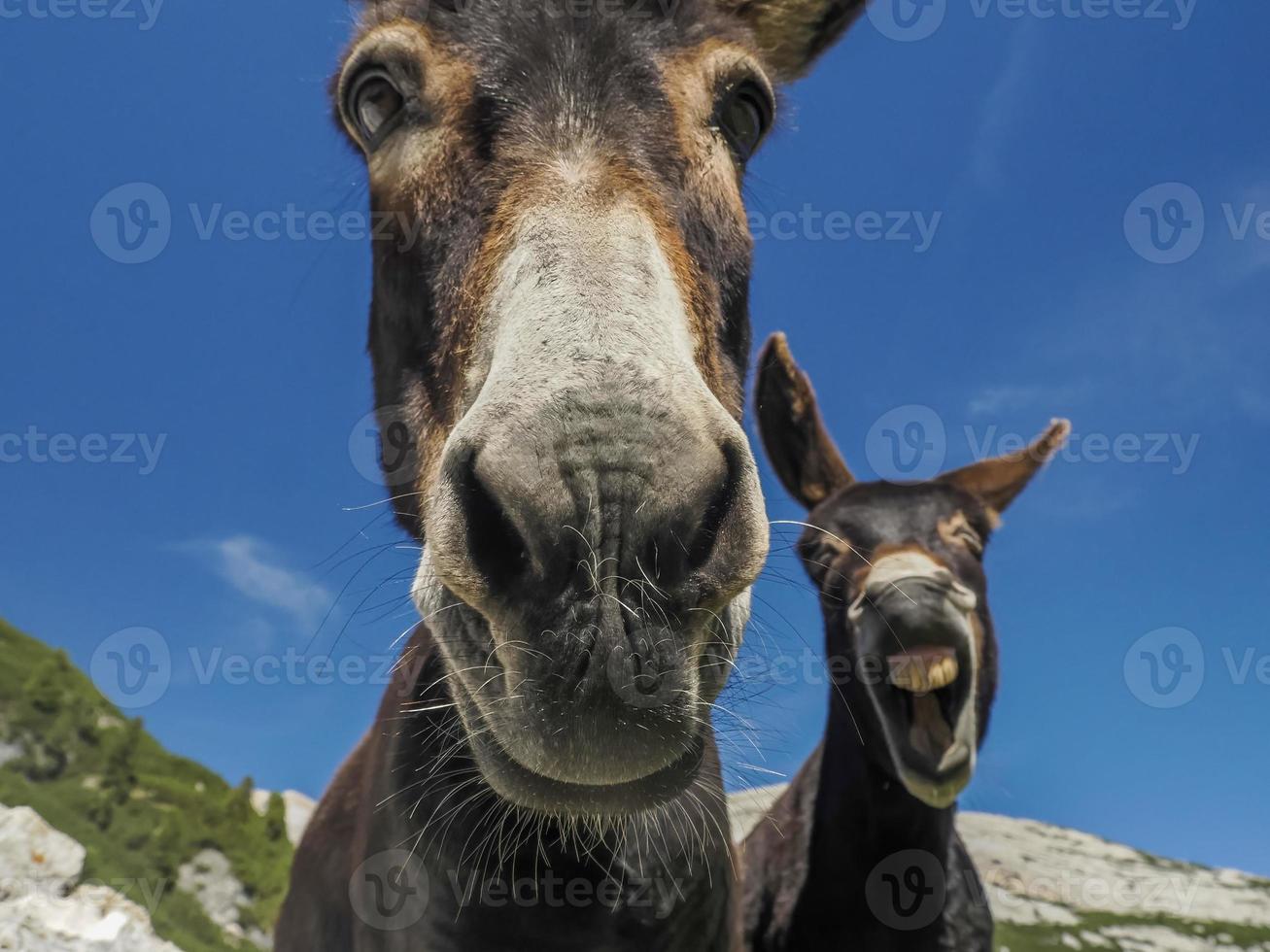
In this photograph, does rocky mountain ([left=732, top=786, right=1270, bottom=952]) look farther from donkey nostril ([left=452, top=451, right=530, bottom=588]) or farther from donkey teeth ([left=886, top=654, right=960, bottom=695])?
donkey nostril ([left=452, top=451, right=530, bottom=588])

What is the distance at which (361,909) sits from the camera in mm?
2791

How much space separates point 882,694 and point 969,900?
1268 mm

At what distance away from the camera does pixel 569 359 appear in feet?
5.57

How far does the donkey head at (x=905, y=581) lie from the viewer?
4277 mm

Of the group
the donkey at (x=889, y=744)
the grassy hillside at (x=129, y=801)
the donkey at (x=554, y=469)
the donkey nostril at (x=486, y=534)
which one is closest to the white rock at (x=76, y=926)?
the grassy hillside at (x=129, y=801)

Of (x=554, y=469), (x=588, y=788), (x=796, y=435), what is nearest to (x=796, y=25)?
(x=796, y=435)

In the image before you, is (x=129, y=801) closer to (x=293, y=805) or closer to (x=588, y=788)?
(x=293, y=805)

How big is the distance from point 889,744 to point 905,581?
91 cm

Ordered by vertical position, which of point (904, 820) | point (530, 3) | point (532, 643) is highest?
point (530, 3)

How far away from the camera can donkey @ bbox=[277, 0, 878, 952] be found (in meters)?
1.60

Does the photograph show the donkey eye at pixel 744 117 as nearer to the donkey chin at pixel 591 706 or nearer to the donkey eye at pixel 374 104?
the donkey eye at pixel 374 104

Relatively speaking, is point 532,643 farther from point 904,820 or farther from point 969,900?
point 969,900

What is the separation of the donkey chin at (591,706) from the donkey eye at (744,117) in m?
1.97

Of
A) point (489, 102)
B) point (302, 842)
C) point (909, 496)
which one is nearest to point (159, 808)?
point (302, 842)
